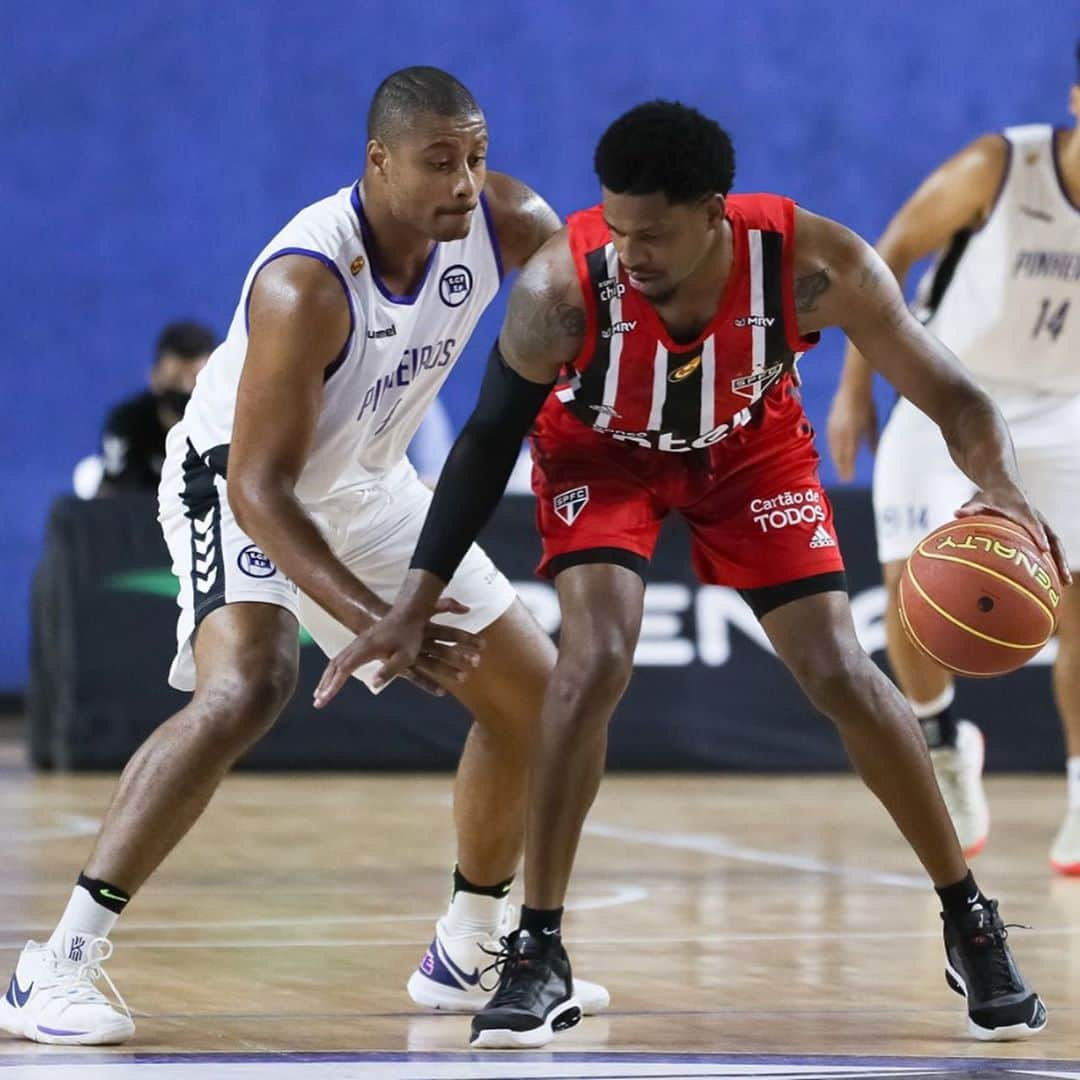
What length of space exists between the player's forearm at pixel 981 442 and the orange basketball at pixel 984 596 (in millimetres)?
74

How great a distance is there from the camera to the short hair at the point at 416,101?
14.0 ft

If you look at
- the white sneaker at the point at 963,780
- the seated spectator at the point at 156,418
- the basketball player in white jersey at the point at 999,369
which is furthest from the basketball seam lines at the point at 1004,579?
the seated spectator at the point at 156,418

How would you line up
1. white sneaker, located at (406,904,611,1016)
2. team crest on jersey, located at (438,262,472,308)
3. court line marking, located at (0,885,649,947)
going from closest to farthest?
white sneaker, located at (406,904,611,1016) < team crest on jersey, located at (438,262,472,308) < court line marking, located at (0,885,649,947)

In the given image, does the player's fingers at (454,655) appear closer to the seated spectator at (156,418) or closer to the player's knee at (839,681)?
the player's knee at (839,681)

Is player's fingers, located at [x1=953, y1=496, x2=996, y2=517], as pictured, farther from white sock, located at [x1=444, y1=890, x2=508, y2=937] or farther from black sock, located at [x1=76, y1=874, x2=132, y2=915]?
black sock, located at [x1=76, y1=874, x2=132, y2=915]

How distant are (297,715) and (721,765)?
1.82 m

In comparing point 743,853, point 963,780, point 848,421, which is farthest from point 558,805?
point 743,853

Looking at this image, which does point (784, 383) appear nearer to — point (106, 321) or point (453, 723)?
point (453, 723)

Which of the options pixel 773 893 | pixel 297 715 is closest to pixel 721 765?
pixel 297 715

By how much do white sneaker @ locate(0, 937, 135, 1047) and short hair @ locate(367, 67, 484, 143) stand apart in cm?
161

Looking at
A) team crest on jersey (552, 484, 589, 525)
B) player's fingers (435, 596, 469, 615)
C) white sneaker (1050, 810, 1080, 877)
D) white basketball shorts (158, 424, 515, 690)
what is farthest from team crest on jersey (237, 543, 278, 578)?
white sneaker (1050, 810, 1080, 877)

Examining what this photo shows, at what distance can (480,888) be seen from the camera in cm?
466

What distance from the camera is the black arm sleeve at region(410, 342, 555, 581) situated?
161 inches

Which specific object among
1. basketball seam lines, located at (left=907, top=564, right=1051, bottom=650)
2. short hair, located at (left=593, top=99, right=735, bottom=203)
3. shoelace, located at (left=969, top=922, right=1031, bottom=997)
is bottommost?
shoelace, located at (left=969, top=922, right=1031, bottom=997)
